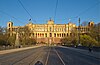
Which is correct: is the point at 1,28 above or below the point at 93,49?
above

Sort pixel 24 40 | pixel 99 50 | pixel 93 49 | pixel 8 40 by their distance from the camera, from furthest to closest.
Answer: pixel 24 40, pixel 8 40, pixel 93 49, pixel 99 50

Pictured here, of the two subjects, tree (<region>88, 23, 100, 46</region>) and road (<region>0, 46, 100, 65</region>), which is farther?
tree (<region>88, 23, 100, 46</region>)

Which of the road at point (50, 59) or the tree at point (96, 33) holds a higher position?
the tree at point (96, 33)

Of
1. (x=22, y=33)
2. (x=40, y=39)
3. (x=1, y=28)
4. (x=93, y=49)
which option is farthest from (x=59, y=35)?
(x=93, y=49)

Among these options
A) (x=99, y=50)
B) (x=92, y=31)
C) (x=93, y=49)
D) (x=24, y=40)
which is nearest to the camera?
(x=99, y=50)

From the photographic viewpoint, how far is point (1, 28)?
90.4 meters

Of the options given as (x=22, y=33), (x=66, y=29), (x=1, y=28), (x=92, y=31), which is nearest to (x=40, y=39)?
(x=66, y=29)

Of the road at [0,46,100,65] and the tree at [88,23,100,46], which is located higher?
the tree at [88,23,100,46]

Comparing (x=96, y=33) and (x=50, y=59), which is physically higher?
(x=96, y=33)

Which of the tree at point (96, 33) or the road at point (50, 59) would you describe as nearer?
the road at point (50, 59)

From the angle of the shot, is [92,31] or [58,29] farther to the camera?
[58,29]

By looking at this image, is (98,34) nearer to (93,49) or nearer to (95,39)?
(95,39)

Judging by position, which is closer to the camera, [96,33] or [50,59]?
[50,59]

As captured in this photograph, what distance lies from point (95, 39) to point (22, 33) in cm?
4286
